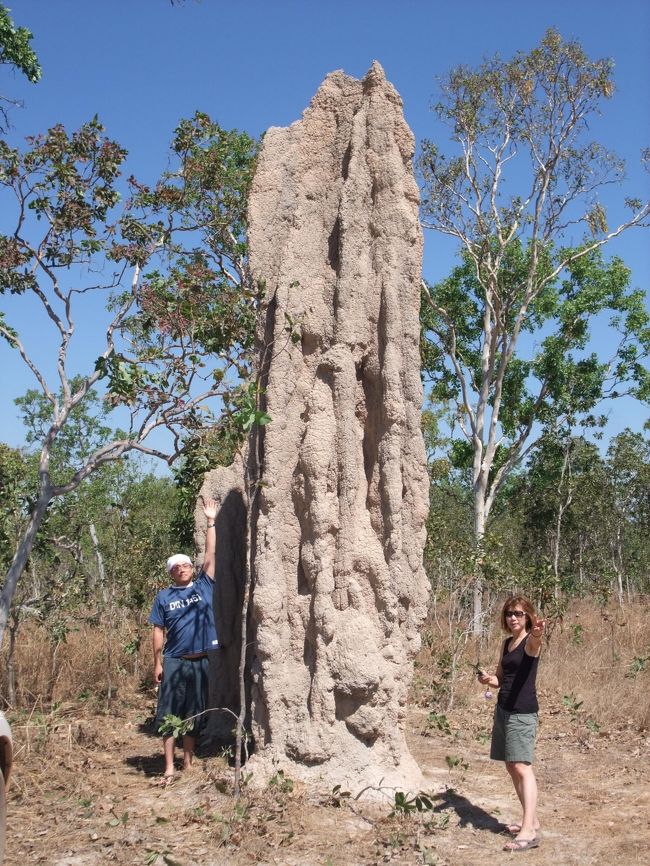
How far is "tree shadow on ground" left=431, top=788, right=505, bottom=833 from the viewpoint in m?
4.71

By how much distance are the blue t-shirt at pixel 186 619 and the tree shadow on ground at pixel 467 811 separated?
1662 millimetres

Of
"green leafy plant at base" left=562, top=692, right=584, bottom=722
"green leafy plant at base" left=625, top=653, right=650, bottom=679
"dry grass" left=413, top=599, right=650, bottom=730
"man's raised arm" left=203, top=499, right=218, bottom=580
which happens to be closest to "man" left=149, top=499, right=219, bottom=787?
"man's raised arm" left=203, top=499, right=218, bottom=580

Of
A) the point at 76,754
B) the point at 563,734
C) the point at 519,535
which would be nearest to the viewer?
the point at 76,754

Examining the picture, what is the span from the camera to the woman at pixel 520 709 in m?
4.53

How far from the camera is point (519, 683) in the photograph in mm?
4648

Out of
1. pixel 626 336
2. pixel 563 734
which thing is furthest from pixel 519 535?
pixel 563 734

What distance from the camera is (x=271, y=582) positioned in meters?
5.16

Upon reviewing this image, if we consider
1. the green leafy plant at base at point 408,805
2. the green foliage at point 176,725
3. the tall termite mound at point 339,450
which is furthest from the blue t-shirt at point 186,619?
the green leafy plant at base at point 408,805

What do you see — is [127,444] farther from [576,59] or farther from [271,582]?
[576,59]

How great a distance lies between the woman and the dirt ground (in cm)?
20

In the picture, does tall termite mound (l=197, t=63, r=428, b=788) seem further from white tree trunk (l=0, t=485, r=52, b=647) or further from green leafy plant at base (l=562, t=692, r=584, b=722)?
green leafy plant at base (l=562, t=692, r=584, b=722)

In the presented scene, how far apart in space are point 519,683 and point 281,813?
4.77 ft

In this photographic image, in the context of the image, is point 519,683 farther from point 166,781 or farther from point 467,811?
point 166,781

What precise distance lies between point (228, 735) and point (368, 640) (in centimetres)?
156
